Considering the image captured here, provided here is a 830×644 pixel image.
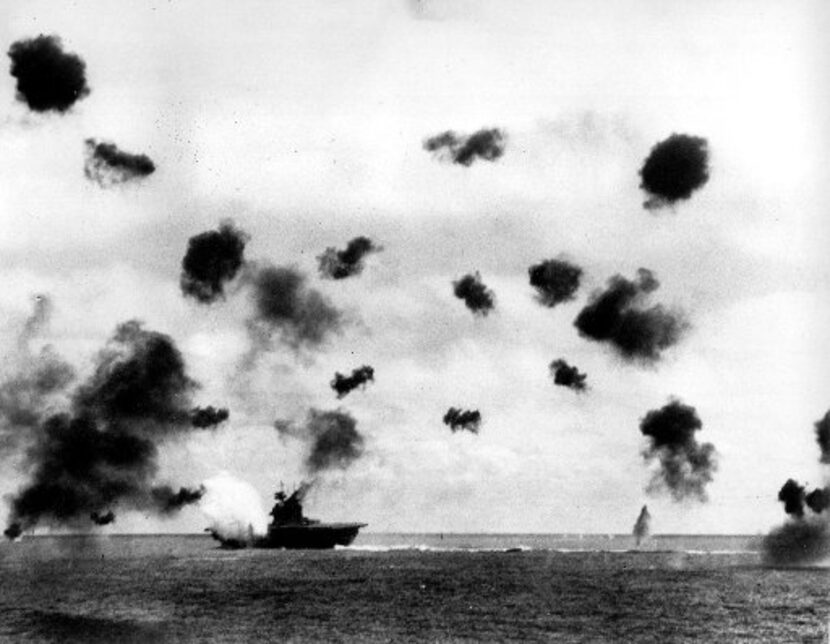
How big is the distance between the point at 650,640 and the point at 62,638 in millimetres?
36991

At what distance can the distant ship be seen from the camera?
184 m

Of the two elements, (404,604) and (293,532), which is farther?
(293,532)

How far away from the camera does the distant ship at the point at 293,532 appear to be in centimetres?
18361

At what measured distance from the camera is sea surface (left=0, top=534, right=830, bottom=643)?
81.9m

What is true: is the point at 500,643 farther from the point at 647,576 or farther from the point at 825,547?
the point at 825,547

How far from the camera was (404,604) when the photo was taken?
101 meters

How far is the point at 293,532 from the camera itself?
184625mm

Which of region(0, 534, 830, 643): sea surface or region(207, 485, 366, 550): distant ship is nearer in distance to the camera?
region(0, 534, 830, 643): sea surface

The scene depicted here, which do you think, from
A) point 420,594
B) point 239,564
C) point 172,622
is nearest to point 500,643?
point 172,622

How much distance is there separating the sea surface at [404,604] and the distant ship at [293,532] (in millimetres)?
21333

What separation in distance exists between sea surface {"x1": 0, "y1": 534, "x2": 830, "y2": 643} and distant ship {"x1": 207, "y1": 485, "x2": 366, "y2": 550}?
70.0ft

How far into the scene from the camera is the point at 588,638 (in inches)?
3167

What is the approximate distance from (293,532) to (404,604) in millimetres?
85437

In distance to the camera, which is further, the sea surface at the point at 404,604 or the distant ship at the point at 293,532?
the distant ship at the point at 293,532
